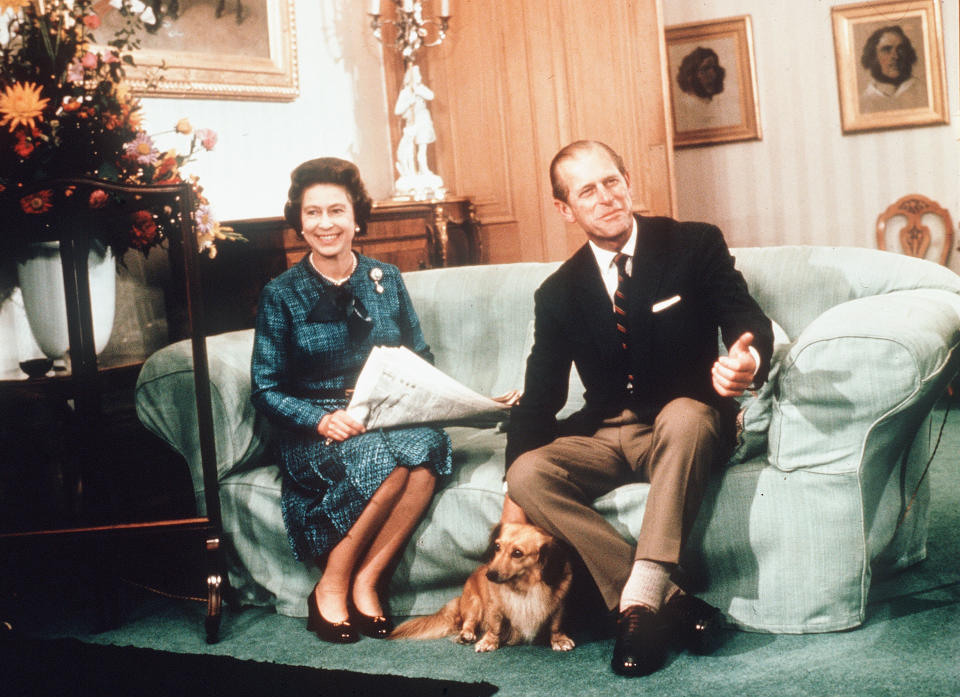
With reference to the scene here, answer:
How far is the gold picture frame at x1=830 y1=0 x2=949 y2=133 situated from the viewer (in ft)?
16.9

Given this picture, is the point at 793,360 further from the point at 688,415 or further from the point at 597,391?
the point at 597,391

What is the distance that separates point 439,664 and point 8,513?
4.26 feet

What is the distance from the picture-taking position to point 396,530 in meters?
2.32

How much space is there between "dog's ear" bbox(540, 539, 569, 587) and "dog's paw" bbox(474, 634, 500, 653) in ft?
0.59

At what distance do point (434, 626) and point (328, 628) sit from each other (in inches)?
9.6

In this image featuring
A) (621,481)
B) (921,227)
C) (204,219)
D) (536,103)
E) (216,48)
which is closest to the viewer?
(621,481)

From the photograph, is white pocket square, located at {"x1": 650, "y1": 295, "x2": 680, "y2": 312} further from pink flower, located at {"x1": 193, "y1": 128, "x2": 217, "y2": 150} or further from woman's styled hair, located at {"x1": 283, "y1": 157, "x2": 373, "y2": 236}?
pink flower, located at {"x1": 193, "y1": 128, "x2": 217, "y2": 150}

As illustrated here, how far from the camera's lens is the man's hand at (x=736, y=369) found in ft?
6.17

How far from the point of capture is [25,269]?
2447 mm

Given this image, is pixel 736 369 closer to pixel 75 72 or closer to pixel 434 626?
pixel 434 626

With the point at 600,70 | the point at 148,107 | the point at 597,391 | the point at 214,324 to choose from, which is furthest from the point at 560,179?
the point at 600,70

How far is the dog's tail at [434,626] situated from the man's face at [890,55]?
167 inches

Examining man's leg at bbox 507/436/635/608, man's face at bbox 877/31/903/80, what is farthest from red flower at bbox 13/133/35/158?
man's face at bbox 877/31/903/80

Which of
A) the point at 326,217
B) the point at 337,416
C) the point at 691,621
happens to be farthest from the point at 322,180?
the point at 691,621
